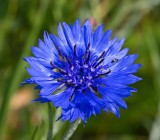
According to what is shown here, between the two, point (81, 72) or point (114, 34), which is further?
point (114, 34)

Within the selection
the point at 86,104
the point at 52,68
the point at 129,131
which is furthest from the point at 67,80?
the point at 129,131

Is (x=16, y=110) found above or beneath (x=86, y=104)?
above

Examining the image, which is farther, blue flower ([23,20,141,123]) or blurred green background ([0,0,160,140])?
blurred green background ([0,0,160,140])

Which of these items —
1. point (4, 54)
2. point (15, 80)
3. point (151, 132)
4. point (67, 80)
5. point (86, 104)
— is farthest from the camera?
point (4, 54)

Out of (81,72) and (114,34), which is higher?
(114,34)

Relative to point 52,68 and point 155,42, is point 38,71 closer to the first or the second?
point 52,68

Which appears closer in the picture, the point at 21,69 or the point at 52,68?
the point at 52,68

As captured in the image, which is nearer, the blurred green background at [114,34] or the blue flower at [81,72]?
the blue flower at [81,72]

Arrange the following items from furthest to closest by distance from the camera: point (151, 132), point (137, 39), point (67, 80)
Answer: point (137, 39)
point (151, 132)
point (67, 80)
